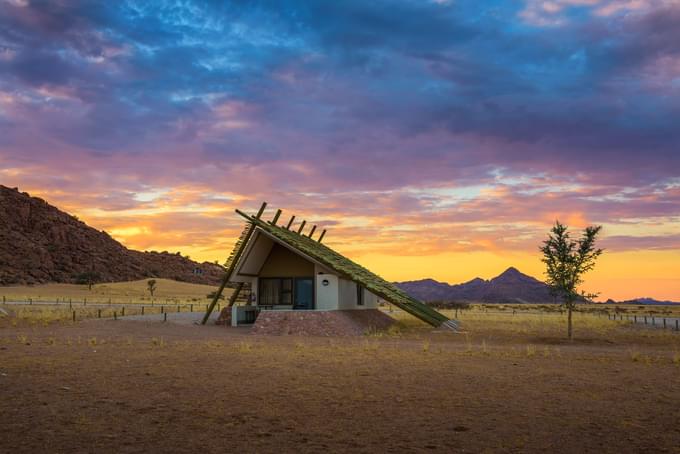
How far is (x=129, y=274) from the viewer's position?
16750 centimetres

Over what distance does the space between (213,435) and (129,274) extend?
16767cm

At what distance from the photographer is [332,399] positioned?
39.7 ft

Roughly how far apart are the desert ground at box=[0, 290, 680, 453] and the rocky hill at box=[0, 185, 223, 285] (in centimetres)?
11621

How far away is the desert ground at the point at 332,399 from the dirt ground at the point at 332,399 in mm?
37

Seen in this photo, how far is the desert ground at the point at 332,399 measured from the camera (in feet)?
29.7

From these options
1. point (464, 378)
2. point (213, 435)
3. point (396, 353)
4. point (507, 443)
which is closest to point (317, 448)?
point (213, 435)

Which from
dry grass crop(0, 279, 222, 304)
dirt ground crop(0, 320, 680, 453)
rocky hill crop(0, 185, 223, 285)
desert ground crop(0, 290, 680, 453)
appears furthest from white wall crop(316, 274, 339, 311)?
rocky hill crop(0, 185, 223, 285)

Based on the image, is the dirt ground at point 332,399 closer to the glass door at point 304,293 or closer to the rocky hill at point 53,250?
the glass door at point 304,293

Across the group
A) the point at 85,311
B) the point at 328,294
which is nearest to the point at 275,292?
the point at 328,294

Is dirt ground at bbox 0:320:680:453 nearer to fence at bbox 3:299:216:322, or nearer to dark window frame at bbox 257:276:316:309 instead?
dark window frame at bbox 257:276:316:309

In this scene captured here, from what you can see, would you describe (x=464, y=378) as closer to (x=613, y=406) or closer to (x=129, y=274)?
(x=613, y=406)

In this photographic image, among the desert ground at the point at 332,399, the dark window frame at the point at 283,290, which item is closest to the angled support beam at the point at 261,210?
the dark window frame at the point at 283,290

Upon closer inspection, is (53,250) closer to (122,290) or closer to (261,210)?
(122,290)

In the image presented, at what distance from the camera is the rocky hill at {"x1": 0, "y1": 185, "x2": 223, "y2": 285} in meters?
137
